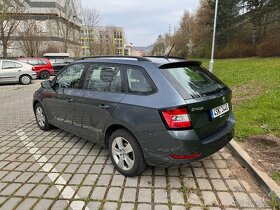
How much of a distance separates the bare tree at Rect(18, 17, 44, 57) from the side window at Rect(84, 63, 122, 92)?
35553mm

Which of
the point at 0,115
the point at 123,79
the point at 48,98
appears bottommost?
the point at 0,115

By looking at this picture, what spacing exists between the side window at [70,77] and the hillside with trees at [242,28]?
81.9 feet

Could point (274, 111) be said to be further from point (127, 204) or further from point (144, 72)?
point (127, 204)

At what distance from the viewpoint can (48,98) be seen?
5.06m

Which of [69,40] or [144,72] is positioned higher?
[69,40]

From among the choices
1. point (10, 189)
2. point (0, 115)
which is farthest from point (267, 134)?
point (0, 115)

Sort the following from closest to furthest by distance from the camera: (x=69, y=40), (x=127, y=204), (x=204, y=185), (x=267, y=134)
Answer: (x=127, y=204) < (x=204, y=185) < (x=267, y=134) < (x=69, y=40)

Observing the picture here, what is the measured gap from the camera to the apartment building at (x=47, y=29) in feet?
116

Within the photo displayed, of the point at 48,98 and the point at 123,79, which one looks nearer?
the point at 123,79

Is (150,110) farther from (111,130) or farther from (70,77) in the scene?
(70,77)

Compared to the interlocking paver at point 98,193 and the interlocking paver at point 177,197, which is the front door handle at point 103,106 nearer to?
the interlocking paver at point 98,193

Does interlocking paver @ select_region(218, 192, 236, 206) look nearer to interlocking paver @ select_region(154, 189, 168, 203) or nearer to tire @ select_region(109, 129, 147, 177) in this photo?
interlocking paver @ select_region(154, 189, 168, 203)

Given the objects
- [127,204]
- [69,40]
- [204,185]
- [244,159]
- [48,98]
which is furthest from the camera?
[69,40]

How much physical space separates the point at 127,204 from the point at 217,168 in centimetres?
155
